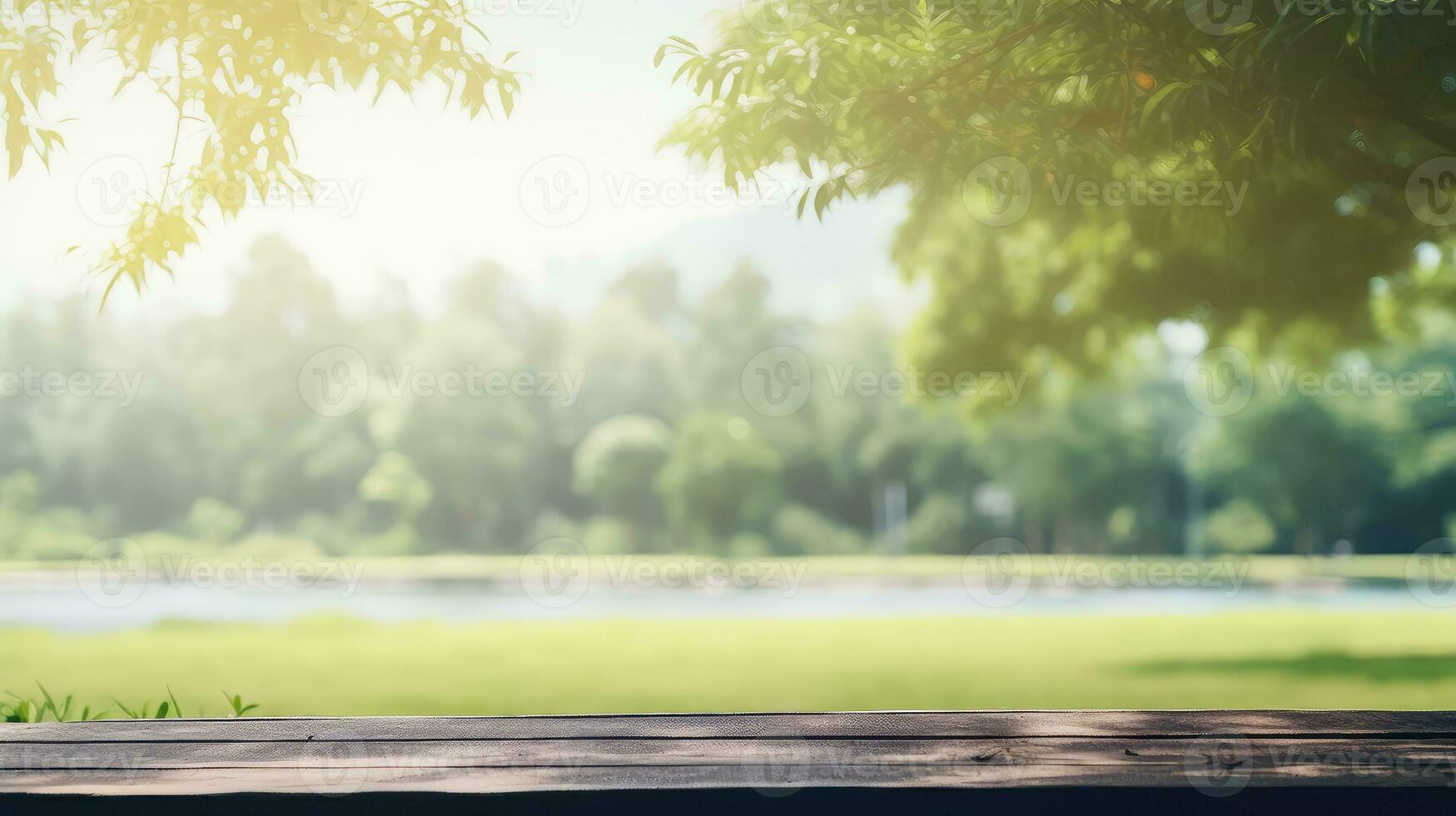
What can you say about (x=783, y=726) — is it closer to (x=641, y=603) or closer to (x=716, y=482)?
(x=641, y=603)

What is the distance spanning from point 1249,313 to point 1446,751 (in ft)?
23.0

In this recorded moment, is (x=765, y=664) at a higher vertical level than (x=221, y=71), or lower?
lower

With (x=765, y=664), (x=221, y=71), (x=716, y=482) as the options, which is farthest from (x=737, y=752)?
(x=716, y=482)

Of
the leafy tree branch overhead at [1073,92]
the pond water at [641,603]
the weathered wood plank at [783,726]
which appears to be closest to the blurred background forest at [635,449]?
the pond water at [641,603]

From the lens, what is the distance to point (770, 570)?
2077 centimetres

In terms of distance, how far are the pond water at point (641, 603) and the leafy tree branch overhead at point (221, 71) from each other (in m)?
8.47

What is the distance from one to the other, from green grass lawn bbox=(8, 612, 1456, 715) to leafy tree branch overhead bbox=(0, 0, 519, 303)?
11.9ft

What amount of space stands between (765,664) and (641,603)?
9657mm

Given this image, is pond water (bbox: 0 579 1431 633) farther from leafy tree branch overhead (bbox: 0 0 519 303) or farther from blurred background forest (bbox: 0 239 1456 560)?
leafy tree branch overhead (bbox: 0 0 519 303)

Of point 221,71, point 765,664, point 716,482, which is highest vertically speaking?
Answer: point 716,482

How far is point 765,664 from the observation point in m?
9.84

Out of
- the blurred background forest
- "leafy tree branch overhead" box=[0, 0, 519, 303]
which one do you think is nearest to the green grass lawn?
"leafy tree branch overhead" box=[0, 0, 519, 303]

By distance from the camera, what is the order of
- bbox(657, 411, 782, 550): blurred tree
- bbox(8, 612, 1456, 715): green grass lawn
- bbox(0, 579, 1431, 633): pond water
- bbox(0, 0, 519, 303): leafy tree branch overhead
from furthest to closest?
bbox(657, 411, 782, 550): blurred tree, bbox(0, 579, 1431, 633): pond water, bbox(8, 612, 1456, 715): green grass lawn, bbox(0, 0, 519, 303): leafy tree branch overhead

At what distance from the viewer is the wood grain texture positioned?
223 centimetres
